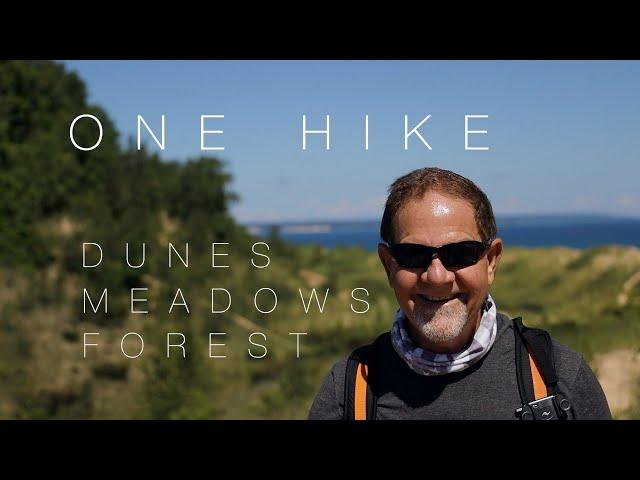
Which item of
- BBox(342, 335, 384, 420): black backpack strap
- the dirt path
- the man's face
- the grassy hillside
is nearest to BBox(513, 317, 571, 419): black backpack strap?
the man's face

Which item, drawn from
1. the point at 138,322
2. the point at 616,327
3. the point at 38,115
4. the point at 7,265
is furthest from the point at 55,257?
the point at 616,327

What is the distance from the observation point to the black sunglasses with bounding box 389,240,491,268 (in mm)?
2268

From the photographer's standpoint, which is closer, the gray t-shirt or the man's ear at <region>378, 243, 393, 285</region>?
the gray t-shirt

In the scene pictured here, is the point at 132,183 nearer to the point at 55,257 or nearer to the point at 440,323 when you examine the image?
the point at 55,257

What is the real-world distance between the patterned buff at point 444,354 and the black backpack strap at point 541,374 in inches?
3.6

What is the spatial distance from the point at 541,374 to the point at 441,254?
43 cm

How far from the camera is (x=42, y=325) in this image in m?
15.2

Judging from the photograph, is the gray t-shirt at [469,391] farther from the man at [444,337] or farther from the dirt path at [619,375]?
the dirt path at [619,375]

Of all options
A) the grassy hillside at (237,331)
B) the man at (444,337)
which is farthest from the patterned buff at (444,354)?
the grassy hillside at (237,331)

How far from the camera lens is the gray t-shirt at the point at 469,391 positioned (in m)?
2.21

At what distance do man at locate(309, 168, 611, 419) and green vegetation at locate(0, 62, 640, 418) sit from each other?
10.6 m

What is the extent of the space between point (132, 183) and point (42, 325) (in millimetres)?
4604

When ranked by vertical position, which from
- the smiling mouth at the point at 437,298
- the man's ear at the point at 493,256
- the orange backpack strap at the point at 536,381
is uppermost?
the man's ear at the point at 493,256

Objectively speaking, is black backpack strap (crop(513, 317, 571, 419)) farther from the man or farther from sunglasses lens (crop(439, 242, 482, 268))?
sunglasses lens (crop(439, 242, 482, 268))
